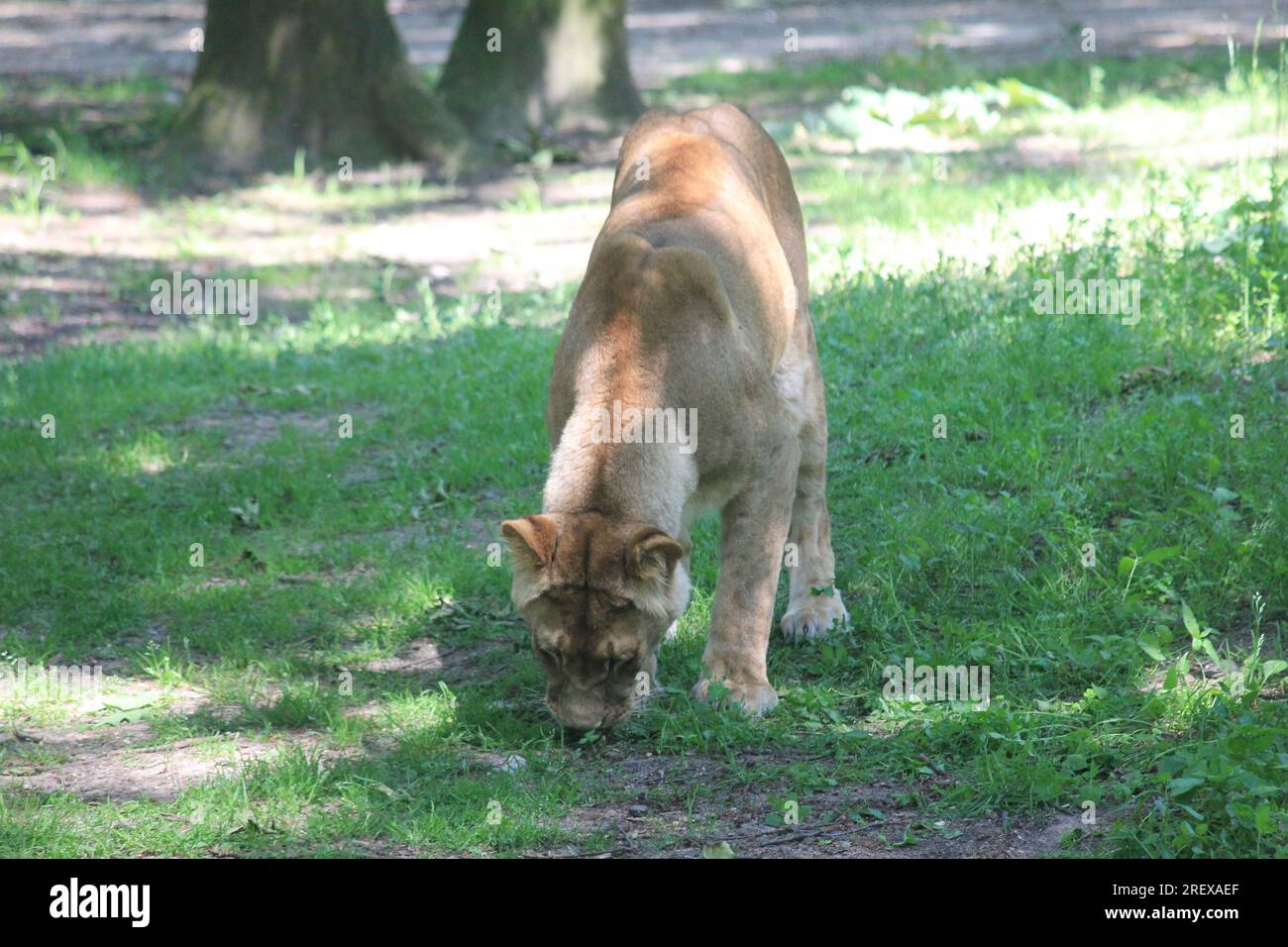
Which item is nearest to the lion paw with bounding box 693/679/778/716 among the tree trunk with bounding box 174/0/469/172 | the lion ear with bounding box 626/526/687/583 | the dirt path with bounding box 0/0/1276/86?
the lion ear with bounding box 626/526/687/583

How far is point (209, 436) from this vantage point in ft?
28.4

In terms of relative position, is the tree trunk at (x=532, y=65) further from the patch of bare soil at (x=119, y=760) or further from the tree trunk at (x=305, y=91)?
the patch of bare soil at (x=119, y=760)

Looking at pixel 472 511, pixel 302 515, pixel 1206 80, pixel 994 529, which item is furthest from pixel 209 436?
pixel 1206 80

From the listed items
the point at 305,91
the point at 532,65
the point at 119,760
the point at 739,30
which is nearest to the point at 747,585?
the point at 119,760

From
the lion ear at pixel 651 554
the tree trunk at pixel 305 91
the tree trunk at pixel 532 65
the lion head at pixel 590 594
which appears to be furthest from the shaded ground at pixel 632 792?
the tree trunk at pixel 532 65

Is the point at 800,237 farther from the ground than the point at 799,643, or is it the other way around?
the point at 800,237

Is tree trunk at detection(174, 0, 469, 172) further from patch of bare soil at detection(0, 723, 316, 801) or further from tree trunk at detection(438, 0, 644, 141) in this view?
patch of bare soil at detection(0, 723, 316, 801)

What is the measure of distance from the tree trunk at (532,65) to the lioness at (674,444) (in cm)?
835

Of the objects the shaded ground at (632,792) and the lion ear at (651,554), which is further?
the lion ear at (651,554)

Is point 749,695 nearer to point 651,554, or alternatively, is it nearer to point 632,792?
point 632,792

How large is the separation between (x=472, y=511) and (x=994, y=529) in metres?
2.54

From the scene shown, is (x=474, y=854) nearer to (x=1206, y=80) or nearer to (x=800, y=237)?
(x=800, y=237)

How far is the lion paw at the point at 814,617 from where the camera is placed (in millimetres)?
6289

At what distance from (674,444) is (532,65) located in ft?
34.0
